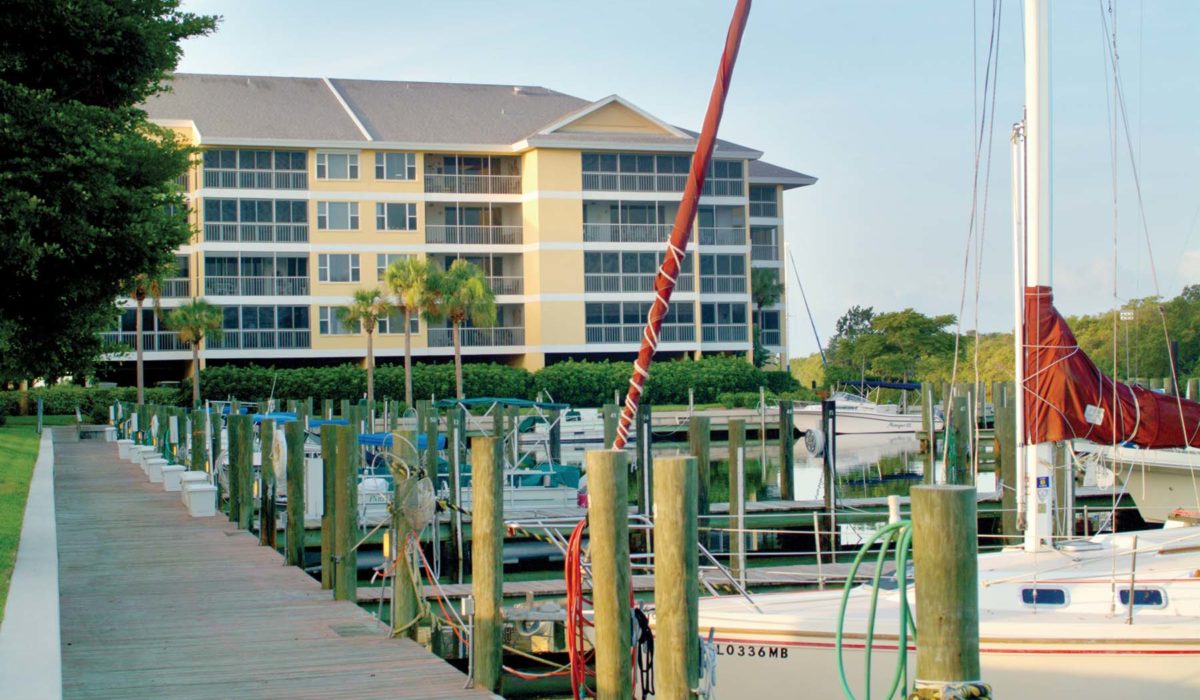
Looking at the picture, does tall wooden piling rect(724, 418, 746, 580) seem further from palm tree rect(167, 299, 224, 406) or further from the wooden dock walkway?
palm tree rect(167, 299, 224, 406)

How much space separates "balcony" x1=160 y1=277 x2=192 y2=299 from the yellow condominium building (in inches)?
3.2

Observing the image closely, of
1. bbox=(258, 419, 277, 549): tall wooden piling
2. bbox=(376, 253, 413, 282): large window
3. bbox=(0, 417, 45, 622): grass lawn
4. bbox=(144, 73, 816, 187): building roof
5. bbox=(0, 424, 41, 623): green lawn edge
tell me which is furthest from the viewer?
bbox=(376, 253, 413, 282): large window

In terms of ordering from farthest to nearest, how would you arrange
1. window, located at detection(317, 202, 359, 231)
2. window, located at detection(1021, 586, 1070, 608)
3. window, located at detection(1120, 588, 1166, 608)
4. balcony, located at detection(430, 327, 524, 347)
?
balcony, located at detection(430, 327, 524, 347) < window, located at detection(317, 202, 359, 231) < window, located at detection(1021, 586, 1070, 608) < window, located at detection(1120, 588, 1166, 608)

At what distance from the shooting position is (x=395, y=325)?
5841cm

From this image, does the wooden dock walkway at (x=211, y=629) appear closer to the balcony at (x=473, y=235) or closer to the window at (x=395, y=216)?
the window at (x=395, y=216)

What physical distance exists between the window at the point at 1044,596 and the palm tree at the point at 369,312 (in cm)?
4417

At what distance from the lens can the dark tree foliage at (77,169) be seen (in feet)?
51.8

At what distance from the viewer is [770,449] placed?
47.5 meters

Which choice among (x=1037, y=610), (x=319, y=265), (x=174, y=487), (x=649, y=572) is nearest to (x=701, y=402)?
(x=319, y=265)

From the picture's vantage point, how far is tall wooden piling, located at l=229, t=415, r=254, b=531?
19.2 meters

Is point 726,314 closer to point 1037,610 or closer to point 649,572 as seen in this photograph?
point 649,572

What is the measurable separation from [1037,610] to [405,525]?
574 centimetres

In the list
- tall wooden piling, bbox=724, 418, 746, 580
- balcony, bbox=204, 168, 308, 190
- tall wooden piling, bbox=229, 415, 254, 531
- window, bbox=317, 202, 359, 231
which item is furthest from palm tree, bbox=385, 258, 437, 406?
tall wooden piling, bbox=229, 415, 254, 531

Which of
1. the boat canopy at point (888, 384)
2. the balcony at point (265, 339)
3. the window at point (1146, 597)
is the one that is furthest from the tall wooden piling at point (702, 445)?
the balcony at point (265, 339)
